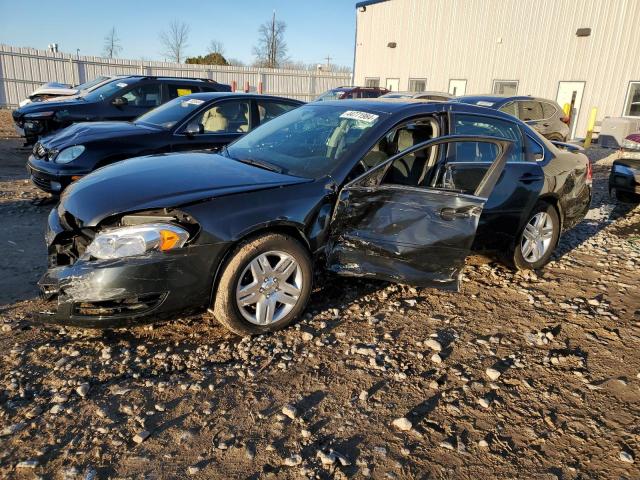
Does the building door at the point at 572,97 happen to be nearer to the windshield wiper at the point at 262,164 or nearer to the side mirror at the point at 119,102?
the side mirror at the point at 119,102

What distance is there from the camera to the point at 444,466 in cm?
229

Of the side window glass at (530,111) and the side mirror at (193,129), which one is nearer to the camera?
the side mirror at (193,129)

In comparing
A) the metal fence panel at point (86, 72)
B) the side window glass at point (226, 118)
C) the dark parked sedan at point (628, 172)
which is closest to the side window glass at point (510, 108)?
the dark parked sedan at point (628, 172)

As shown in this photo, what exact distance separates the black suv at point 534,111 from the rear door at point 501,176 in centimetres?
552

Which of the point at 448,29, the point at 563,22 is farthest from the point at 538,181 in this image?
the point at 448,29

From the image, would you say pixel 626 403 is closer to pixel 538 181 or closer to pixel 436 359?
pixel 436 359

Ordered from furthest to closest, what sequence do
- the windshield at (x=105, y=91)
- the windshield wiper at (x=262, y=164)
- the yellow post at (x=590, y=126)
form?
the yellow post at (x=590, y=126) → the windshield at (x=105, y=91) → the windshield wiper at (x=262, y=164)

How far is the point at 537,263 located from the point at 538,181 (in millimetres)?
829

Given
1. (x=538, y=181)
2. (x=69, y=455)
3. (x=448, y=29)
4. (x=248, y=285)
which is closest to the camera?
(x=69, y=455)

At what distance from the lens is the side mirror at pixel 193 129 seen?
6217 mm

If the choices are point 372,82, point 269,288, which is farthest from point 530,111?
point 372,82

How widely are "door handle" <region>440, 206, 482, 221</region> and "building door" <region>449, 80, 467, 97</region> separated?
20212mm

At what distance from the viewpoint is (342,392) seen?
2.78 metres

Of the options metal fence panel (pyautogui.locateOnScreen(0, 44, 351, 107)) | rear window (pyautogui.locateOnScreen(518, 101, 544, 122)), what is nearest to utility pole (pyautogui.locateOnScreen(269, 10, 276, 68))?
metal fence panel (pyautogui.locateOnScreen(0, 44, 351, 107))
